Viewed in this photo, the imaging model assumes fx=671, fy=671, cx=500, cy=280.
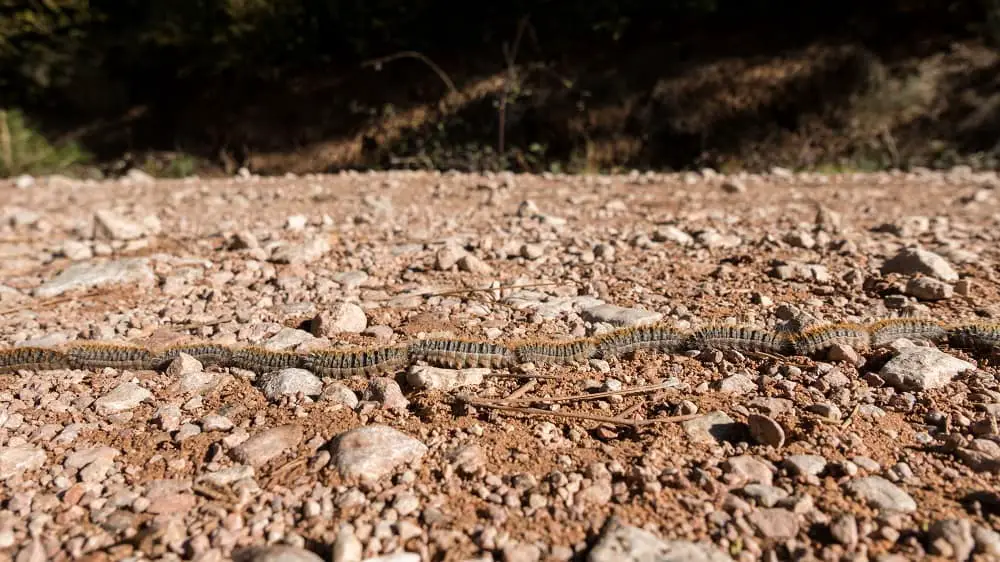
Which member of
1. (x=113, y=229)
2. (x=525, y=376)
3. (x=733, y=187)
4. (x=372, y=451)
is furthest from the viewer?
(x=733, y=187)

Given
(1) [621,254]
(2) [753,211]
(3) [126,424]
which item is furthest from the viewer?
(2) [753,211]

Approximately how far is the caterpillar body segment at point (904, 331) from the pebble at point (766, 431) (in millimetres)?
819

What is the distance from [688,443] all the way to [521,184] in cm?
483

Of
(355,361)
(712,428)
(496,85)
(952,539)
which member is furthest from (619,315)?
(496,85)

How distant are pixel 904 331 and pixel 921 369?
315 millimetres

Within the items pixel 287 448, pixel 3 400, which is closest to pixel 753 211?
pixel 287 448

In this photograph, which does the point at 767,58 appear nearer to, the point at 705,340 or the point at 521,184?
the point at 521,184

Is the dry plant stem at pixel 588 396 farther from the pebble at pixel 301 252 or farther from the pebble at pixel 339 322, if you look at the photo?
the pebble at pixel 301 252

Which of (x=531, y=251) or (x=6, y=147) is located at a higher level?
(x=6, y=147)

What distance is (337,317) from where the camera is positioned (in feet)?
9.52

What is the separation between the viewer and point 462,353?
8.04 feet

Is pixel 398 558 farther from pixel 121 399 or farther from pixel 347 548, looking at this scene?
pixel 121 399

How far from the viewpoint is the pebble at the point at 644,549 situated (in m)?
1.54

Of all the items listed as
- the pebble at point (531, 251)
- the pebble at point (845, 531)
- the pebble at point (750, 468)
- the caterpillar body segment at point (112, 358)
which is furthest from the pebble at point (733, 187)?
the caterpillar body segment at point (112, 358)
